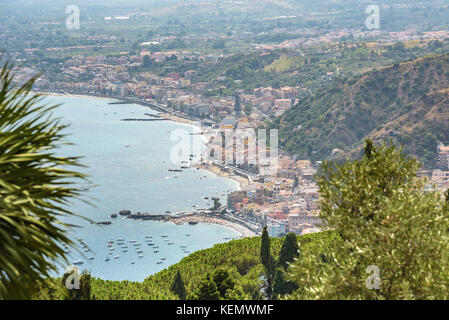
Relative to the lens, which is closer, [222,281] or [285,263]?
[222,281]

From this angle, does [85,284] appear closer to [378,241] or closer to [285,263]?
[378,241]

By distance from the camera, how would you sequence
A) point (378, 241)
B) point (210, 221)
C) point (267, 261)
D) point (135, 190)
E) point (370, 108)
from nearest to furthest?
point (378, 241), point (267, 261), point (210, 221), point (135, 190), point (370, 108)

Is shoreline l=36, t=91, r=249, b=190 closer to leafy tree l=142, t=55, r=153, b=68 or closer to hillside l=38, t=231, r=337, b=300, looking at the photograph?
hillside l=38, t=231, r=337, b=300

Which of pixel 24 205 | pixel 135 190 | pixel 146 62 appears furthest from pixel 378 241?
pixel 146 62

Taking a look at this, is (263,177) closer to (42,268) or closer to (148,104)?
(148,104)

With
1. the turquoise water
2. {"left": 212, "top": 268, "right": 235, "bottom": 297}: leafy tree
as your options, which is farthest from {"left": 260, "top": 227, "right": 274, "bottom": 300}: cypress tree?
the turquoise water

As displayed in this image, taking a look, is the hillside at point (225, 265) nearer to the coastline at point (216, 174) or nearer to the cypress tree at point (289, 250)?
the cypress tree at point (289, 250)

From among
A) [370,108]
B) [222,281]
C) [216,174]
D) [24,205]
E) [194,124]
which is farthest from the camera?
[194,124]
